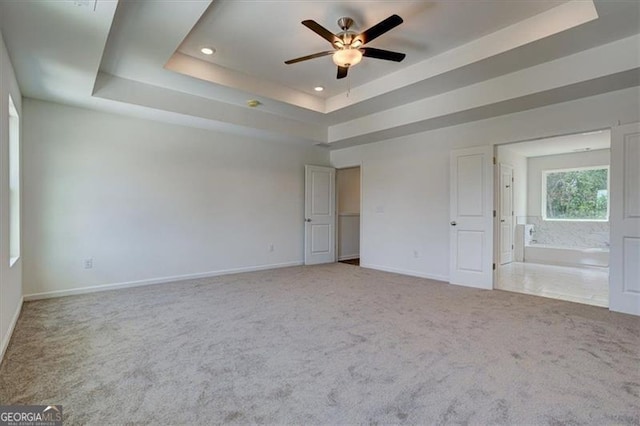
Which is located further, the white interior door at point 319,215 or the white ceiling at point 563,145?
the white interior door at point 319,215

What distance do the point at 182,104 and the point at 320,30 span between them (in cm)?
255

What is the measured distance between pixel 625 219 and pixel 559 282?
2.03 meters

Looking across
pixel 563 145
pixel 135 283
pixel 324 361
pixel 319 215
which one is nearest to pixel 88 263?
pixel 135 283

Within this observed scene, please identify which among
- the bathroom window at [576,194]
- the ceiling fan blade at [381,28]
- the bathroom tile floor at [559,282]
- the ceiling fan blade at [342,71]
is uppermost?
the ceiling fan blade at [381,28]

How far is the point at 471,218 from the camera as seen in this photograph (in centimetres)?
479

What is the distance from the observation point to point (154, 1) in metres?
2.50

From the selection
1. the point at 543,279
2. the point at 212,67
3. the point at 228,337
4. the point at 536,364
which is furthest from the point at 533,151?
the point at 228,337

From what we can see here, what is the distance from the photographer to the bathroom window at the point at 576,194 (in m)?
7.61

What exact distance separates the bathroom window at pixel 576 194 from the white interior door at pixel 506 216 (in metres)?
1.48

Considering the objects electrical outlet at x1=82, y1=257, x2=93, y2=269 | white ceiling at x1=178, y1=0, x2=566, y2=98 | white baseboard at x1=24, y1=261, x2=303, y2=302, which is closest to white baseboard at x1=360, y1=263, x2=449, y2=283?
white baseboard at x1=24, y1=261, x2=303, y2=302

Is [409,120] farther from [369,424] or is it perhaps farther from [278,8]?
[369,424]

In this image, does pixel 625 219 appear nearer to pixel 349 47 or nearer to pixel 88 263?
pixel 349 47

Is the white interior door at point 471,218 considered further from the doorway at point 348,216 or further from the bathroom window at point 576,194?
the bathroom window at point 576,194

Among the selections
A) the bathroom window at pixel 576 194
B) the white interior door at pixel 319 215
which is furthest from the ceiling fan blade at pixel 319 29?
the bathroom window at pixel 576 194
